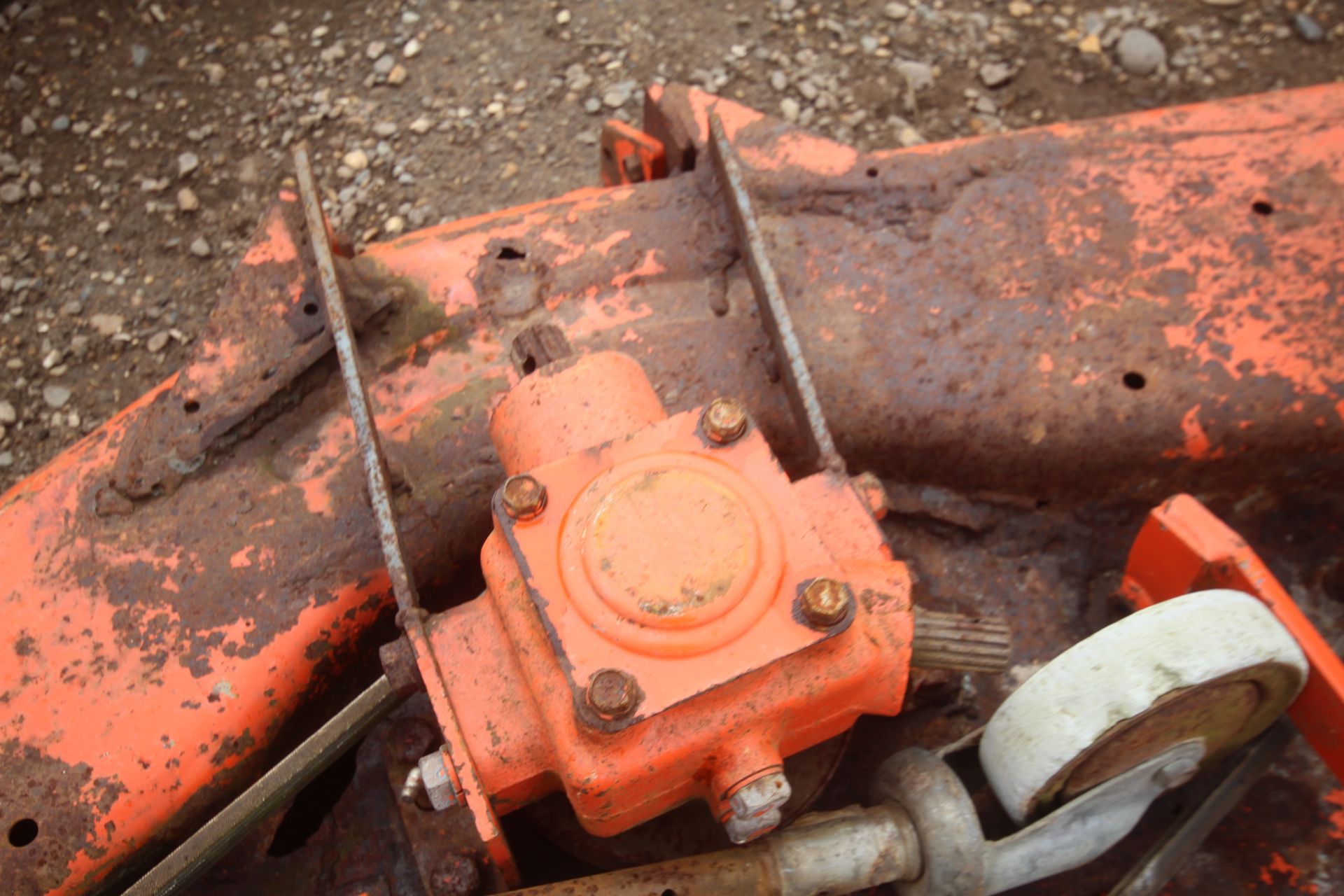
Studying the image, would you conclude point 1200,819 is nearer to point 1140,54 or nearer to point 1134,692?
point 1134,692

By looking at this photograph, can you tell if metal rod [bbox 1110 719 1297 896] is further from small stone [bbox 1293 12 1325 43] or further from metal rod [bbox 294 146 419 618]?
small stone [bbox 1293 12 1325 43]

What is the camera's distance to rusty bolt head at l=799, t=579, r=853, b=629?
0.99 meters

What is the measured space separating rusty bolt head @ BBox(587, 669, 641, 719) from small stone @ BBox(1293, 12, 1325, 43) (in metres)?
3.11

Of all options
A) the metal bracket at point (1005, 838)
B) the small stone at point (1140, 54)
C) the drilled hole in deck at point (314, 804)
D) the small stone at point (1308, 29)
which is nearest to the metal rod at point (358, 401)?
the drilled hole in deck at point (314, 804)

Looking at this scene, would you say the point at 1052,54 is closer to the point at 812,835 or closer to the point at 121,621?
the point at 812,835

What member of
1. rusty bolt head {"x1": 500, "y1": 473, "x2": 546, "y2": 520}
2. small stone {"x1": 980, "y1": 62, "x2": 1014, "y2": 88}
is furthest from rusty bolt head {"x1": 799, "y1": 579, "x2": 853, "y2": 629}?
small stone {"x1": 980, "y1": 62, "x2": 1014, "y2": 88}

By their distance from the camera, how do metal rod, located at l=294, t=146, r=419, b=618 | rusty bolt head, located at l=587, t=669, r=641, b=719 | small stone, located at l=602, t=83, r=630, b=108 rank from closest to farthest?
1. rusty bolt head, located at l=587, t=669, r=641, b=719
2. metal rod, located at l=294, t=146, r=419, b=618
3. small stone, located at l=602, t=83, r=630, b=108

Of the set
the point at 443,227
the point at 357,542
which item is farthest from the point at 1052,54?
the point at 357,542

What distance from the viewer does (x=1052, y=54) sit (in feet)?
9.79

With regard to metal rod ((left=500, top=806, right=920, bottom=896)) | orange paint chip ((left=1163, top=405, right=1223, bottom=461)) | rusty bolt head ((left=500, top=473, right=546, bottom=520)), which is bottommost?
metal rod ((left=500, top=806, right=920, bottom=896))

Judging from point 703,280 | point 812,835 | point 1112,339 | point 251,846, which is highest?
point 703,280

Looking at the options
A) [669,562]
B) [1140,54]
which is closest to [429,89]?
[1140,54]

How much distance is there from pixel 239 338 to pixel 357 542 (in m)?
0.36

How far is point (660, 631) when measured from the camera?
995 mm
